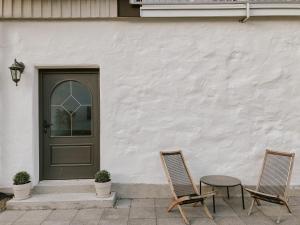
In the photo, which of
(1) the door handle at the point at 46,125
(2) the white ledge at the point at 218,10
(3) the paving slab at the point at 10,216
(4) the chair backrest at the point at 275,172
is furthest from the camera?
(1) the door handle at the point at 46,125

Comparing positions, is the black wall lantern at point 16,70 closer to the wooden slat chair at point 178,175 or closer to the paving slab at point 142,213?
the wooden slat chair at point 178,175

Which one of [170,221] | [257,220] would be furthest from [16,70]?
[257,220]

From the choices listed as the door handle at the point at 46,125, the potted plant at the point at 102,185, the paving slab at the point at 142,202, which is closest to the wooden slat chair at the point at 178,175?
the paving slab at the point at 142,202

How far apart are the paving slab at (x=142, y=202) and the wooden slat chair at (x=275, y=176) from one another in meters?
1.61

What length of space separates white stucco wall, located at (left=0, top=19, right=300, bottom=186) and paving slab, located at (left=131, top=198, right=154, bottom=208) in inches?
13.3

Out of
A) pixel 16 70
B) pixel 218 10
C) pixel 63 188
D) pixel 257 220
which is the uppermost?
pixel 218 10

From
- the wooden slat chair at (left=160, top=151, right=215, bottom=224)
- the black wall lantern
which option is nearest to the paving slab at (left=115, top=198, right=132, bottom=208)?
the wooden slat chair at (left=160, top=151, right=215, bottom=224)

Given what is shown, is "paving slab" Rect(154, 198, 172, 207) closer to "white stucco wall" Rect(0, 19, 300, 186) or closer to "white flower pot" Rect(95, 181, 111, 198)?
"white stucco wall" Rect(0, 19, 300, 186)

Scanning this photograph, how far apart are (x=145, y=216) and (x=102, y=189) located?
0.88m

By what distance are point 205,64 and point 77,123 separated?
103 inches

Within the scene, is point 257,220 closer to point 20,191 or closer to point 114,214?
point 114,214

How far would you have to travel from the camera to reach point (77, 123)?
5.23 m

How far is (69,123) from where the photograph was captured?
17.2ft

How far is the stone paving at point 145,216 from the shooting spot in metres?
4.01
